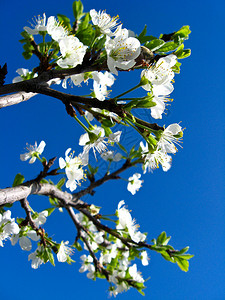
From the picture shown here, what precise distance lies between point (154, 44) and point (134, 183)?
1.56 metres

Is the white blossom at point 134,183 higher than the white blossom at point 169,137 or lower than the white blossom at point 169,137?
higher

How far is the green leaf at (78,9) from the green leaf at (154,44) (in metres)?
0.86

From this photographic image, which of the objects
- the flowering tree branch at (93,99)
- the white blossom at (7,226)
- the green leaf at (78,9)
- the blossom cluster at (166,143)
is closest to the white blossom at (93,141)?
the flowering tree branch at (93,99)

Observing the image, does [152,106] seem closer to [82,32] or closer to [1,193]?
[82,32]

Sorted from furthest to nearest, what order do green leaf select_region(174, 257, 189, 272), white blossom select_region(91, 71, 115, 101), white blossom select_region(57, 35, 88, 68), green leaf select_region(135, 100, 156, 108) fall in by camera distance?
green leaf select_region(174, 257, 189, 272), white blossom select_region(91, 71, 115, 101), white blossom select_region(57, 35, 88, 68), green leaf select_region(135, 100, 156, 108)

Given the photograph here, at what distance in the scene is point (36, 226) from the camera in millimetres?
1722

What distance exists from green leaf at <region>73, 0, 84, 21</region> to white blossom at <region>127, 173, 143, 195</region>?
5.03 feet

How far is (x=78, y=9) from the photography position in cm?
182

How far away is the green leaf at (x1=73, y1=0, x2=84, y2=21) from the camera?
5.98 ft

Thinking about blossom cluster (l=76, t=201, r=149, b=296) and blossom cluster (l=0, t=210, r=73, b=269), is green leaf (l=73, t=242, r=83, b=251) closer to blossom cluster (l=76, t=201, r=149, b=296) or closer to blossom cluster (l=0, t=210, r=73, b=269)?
blossom cluster (l=76, t=201, r=149, b=296)

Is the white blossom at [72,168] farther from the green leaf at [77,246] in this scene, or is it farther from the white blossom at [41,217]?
the green leaf at [77,246]

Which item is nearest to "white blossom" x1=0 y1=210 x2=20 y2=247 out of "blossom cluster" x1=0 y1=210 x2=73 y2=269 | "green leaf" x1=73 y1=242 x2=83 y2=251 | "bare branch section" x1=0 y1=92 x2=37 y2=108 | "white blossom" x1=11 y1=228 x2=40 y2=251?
"blossom cluster" x1=0 y1=210 x2=73 y2=269

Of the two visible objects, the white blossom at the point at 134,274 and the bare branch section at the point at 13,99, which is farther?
the white blossom at the point at 134,274

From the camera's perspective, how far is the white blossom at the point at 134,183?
2498mm
